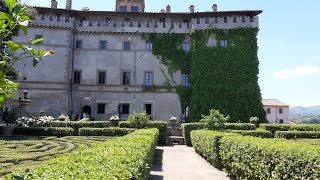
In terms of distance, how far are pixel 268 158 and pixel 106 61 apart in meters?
32.3

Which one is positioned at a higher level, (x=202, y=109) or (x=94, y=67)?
(x=94, y=67)

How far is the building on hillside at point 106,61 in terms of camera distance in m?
36.1

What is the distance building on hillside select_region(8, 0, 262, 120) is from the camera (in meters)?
36.1

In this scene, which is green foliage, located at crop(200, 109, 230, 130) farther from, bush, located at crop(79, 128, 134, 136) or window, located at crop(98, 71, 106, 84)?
window, located at crop(98, 71, 106, 84)

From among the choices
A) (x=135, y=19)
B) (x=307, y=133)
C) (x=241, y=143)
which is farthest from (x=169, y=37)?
(x=241, y=143)

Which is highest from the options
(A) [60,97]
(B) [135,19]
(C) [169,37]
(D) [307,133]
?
(B) [135,19]

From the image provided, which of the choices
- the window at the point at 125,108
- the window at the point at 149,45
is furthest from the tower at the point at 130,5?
the window at the point at 125,108

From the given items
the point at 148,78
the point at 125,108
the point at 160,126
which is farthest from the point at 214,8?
the point at 160,126

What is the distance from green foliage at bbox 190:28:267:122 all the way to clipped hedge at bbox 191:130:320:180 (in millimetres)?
22177

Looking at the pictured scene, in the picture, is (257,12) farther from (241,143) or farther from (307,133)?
(241,143)

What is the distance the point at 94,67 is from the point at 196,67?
1327 cm

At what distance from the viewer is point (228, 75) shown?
3591 centimetres

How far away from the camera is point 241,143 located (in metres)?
10.1

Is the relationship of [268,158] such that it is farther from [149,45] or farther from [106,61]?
[106,61]
